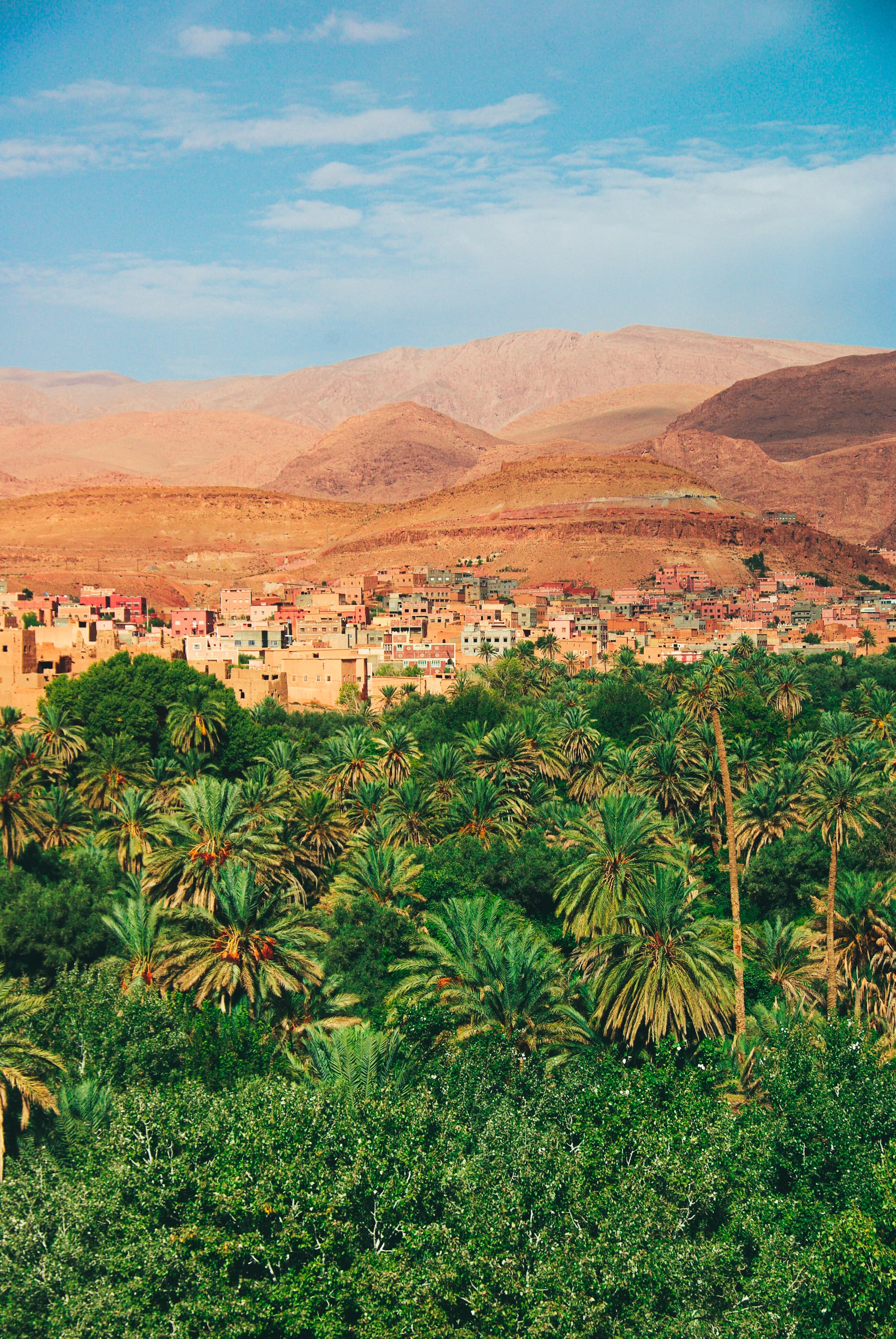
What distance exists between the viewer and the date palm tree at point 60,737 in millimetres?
44688

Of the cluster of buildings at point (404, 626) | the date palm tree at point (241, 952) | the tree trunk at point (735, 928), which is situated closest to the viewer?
the tree trunk at point (735, 928)

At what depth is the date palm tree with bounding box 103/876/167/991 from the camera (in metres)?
21.8

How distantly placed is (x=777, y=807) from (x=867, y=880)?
587 inches

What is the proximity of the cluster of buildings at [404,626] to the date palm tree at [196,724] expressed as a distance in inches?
397

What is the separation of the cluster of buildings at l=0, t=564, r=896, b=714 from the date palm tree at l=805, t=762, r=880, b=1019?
1379 inches

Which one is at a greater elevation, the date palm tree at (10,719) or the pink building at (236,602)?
the pink building at (236,602)

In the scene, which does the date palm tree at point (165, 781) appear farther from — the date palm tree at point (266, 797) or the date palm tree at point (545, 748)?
the date palm tree at point (545, 748)

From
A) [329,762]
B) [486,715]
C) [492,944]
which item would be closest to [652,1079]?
[492,944]

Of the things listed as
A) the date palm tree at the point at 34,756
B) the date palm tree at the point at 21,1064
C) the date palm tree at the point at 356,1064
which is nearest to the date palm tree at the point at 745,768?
the date palm tree at the point at 34,756

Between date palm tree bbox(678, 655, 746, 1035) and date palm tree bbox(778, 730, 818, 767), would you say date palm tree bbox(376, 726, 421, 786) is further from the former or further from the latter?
date palm tree bbox(778, 730, 818, 767)

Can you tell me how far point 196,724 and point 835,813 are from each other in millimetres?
27014

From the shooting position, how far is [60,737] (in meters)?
44.9

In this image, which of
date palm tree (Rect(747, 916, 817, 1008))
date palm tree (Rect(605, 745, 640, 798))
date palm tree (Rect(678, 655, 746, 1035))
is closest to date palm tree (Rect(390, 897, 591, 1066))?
date palm tree (Rect(678, 655, 746, 1035))

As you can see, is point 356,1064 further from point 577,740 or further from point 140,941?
point 577,740
